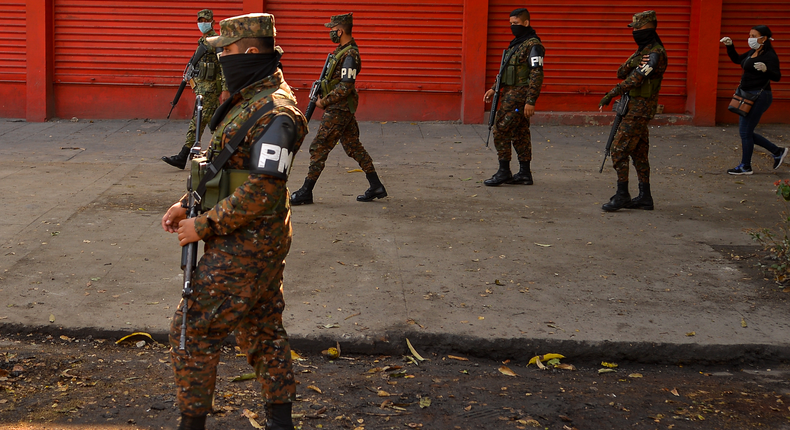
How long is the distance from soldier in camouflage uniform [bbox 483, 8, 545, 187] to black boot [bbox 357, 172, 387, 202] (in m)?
1.45

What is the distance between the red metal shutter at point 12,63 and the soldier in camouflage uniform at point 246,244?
12.2 meters

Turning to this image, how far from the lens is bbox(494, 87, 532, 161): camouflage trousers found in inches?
342

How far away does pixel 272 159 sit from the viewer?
305 centimetres

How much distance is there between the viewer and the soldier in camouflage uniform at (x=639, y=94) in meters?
7.55

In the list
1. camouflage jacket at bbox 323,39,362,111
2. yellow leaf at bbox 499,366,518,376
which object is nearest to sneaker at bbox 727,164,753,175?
camouflage jacket at bbox 323,39,362,111

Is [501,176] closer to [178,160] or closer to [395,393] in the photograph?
[178,160]

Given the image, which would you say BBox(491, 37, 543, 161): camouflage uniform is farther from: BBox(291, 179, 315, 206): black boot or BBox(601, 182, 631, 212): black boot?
BBox(291, 179, 315, 206): black boot

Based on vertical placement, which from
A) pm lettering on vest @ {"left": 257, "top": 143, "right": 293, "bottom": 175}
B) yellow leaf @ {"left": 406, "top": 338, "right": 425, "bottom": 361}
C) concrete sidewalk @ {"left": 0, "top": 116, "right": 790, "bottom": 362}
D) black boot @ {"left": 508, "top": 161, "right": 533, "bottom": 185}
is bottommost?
yellow leaf @ {"left": 406, "top": 338, "right": 425, "bottom": 361}

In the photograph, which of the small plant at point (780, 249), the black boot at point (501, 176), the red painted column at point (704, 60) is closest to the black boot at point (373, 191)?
the black boot at point (501, 176)

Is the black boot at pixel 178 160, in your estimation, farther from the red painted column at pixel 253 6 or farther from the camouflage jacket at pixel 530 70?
the red painted column at pixel 253 6

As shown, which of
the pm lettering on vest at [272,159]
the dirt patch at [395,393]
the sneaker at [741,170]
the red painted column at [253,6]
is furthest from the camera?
the red painted column at [253,6]

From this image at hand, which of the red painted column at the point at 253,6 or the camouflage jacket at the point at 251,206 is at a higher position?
the red painted column at the point at 253,6

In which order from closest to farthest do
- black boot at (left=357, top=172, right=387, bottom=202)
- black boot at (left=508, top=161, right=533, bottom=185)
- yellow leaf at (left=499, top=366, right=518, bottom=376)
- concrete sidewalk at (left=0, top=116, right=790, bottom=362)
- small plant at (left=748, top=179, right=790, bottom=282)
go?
yellow leaf at (left=499, top=366, right=518, bottom=376)
concrete sidewalk at (left=0, top=116, right=790, bottom=362)
small plant at (left=748, top=179, right=790, bottom=282)
black boot at (left=357, top=172, right=387, bottom=202)
black boot at (left=508, top=161, right=533, bottom=185)

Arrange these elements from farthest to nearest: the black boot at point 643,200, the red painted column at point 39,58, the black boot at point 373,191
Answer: the red painted column at point 39,58 < the black boot at point 373,191 < the black boot at point 643,200
